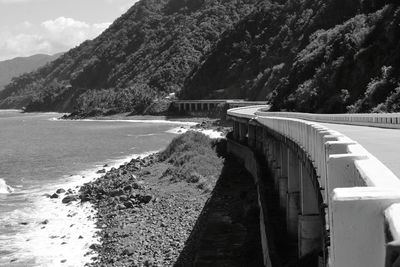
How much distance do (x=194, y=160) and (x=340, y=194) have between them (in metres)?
45.2

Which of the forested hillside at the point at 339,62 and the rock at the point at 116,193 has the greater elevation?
the forested hillside at the point at 339,62

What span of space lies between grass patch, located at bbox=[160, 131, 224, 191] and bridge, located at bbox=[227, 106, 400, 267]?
913 cm

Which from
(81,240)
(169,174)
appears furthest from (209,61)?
(81,240)

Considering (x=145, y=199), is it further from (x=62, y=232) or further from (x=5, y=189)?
(x=5, y=189)

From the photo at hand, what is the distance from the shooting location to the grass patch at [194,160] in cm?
4325

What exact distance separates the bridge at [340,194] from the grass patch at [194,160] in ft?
29.9

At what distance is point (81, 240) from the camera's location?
1188 inches

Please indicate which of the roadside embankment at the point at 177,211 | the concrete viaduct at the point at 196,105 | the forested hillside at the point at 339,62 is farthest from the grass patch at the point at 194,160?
the concrete viaduct at the point at 196,105

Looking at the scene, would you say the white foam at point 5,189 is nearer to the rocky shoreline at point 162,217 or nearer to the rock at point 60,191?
the rock at point 60,191

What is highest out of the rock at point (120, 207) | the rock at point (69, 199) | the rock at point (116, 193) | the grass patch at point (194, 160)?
the grass patch at point (194, 160)

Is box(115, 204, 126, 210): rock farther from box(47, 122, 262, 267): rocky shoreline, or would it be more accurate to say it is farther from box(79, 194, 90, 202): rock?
box(79, 194, 90, 202): rock

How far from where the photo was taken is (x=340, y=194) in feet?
→ 11.0

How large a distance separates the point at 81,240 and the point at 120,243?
3322mm

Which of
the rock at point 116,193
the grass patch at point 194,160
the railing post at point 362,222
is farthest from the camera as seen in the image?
the grass patch at point 194,160
